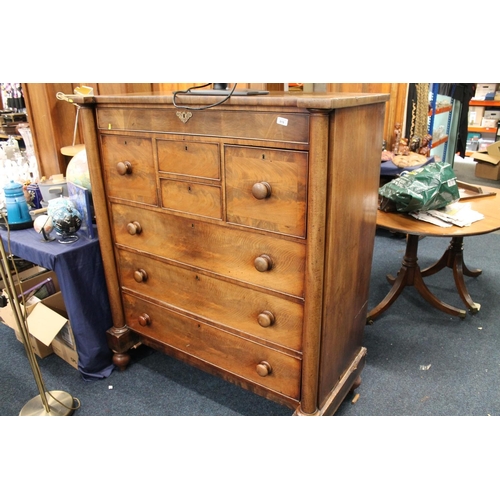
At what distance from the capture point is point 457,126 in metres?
5.75

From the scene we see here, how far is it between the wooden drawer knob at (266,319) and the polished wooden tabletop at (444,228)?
3.29 ft

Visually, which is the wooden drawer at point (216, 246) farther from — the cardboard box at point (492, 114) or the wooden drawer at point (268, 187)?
the cardboard box at point (492, 114)

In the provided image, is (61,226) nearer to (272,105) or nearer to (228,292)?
(228,292)

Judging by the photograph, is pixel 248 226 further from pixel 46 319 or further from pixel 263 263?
pixel 46 319

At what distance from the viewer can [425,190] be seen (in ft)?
7.72

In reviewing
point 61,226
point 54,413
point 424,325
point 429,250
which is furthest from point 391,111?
point 54,413

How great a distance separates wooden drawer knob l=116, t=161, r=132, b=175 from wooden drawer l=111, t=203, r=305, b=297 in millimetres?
160

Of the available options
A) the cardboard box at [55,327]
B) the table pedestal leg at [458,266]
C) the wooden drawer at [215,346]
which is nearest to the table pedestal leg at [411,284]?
the table pedestal leg at [458,266]

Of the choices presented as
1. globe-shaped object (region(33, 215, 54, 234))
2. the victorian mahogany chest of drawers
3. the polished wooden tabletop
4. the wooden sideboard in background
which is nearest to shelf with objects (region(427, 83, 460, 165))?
the polished wooden tabletop

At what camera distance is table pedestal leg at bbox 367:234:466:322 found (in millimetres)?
2662

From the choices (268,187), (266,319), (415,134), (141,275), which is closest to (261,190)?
(268,187)

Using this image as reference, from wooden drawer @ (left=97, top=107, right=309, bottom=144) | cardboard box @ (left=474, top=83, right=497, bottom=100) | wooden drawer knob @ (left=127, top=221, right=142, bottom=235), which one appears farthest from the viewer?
cardboard box @ (left=474, top=83, right=497, bottom=100)

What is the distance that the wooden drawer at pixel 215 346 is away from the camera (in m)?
1.66

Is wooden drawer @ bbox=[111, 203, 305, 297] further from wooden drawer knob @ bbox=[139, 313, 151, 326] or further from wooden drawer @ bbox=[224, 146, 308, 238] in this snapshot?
wooden drawer knob @ bbox=[139, 313, 151, 326]
